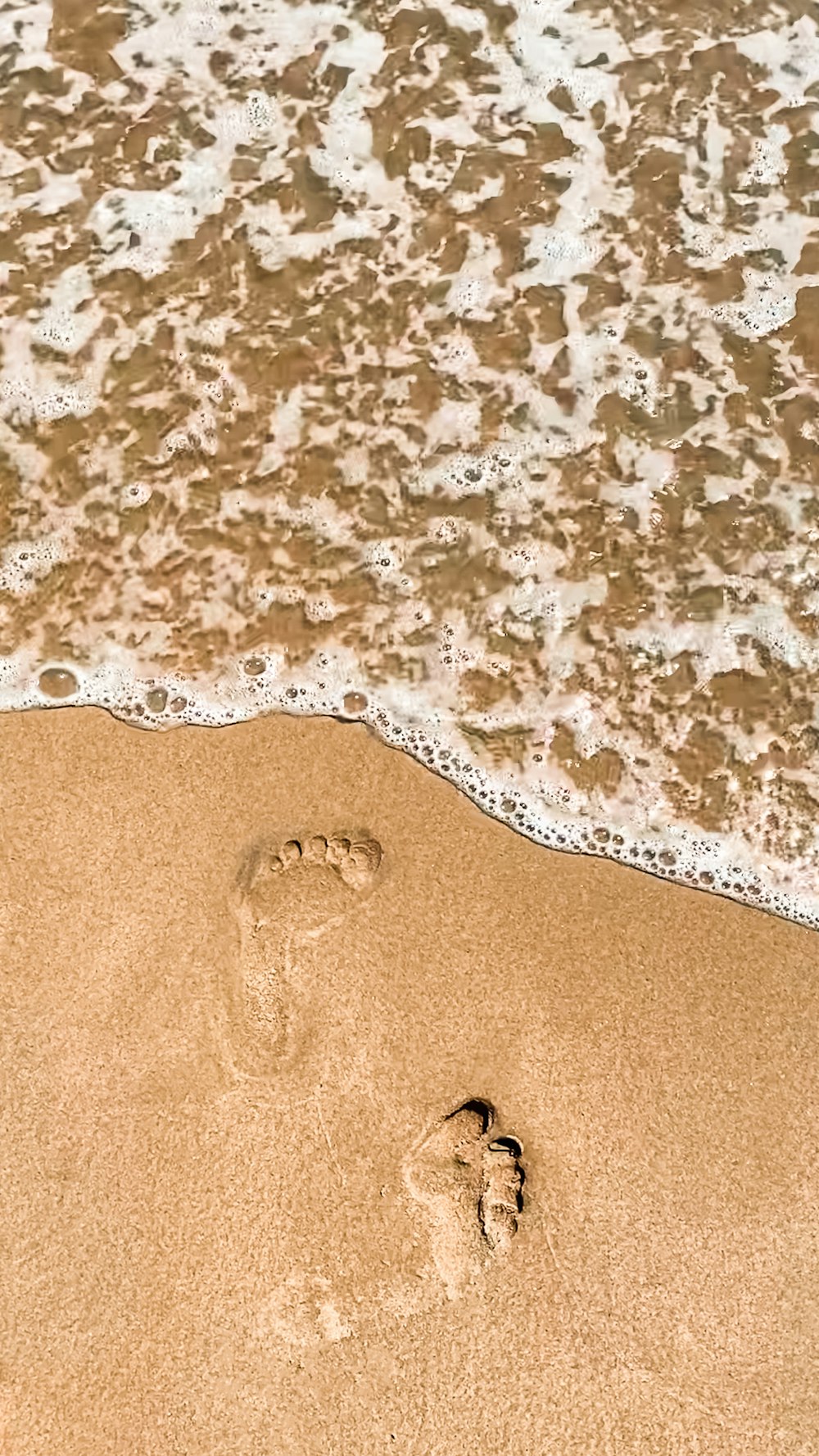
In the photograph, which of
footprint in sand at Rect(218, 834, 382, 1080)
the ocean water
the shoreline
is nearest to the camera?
footprint in sand at Rect(218, 834, 382, 1080)

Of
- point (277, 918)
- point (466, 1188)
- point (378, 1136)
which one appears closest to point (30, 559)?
point (277, 918)

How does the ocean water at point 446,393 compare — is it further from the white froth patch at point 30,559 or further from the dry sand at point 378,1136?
the dry sand at point 378,1136

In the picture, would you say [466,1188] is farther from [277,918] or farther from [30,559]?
[30,559]

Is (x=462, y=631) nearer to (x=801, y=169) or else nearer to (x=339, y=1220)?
(x=339, y=1220)

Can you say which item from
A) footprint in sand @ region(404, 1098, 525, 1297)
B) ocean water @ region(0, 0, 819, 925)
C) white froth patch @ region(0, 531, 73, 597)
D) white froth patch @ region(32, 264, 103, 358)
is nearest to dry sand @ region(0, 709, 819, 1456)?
footprint in sand @ region(404, 1098, 525, 1297)

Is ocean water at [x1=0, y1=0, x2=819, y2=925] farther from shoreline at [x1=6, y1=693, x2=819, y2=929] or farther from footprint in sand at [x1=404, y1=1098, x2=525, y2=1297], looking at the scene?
footprint in sand at [x1=404, y1=1098, x2=525, y2=1297]

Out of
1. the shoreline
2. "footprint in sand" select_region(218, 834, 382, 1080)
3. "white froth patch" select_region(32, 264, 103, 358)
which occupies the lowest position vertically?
"footprint in sand" select_region(218, 834, 382, 1080)
